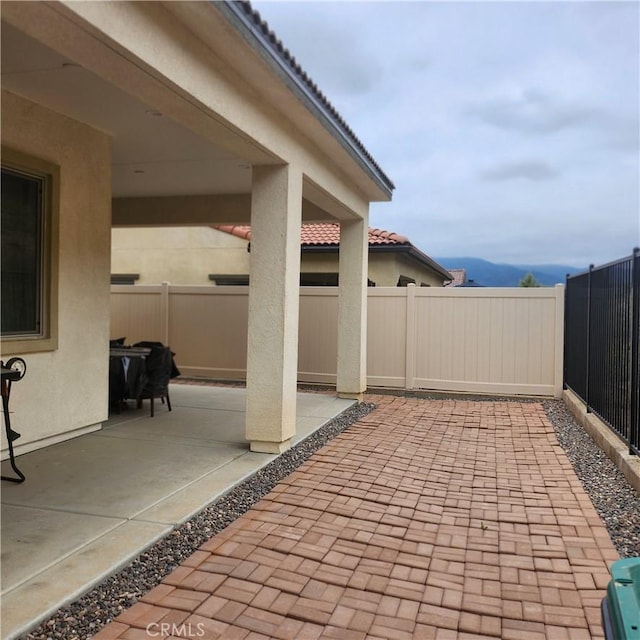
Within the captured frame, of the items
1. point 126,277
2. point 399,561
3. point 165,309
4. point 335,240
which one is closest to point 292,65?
point 399,561

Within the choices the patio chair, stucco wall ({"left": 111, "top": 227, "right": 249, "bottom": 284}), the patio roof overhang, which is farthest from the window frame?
stucco wall ({"left": 111, "top": 227, "right": 249, "bottom": 284})

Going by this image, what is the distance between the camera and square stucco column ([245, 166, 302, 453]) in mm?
5887

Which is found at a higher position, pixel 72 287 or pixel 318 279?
pixel 318 279

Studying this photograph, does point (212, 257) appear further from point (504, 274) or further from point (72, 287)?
point (504, 274)

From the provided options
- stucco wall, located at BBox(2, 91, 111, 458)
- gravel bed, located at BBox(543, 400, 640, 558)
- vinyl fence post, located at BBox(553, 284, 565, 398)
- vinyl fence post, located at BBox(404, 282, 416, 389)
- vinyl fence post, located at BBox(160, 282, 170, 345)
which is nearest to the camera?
gravel bed, located at BBox(543, 400, 640, 558)

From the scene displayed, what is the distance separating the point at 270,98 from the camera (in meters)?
5.24

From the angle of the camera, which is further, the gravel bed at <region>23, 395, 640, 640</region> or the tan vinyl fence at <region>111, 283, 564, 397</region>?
the tan vinyl fence at <region>111, 283, 564, 397</region>

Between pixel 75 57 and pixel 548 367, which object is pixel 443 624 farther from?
pixel 548 367

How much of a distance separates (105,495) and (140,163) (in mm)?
4651

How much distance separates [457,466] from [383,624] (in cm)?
314

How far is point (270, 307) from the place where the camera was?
5914mm

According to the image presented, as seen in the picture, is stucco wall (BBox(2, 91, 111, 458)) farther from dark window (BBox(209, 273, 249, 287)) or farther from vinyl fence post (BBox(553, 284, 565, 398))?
dark window (BBox(209, 273, 249, 287))

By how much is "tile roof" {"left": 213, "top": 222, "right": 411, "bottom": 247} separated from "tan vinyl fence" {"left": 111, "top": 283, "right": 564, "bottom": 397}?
90.5 inches

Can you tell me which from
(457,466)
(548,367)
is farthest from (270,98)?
(548,367)
